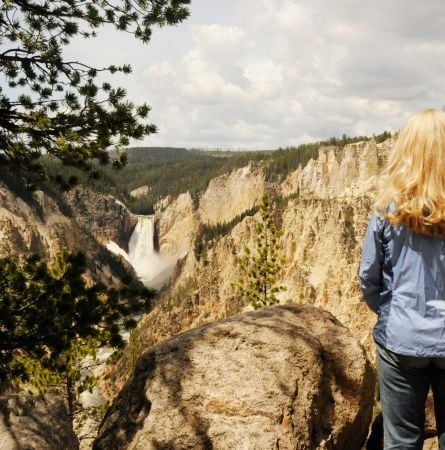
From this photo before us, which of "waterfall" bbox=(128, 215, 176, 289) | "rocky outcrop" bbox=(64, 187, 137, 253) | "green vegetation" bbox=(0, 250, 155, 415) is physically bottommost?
"waterfall" bbox=(128, 215, 176, 289)

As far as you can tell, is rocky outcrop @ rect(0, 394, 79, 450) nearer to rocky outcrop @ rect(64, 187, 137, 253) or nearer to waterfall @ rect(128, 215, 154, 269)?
rocky outcrop @ rect(64, 187, 137, 253)

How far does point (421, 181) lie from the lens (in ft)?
A: 9.01

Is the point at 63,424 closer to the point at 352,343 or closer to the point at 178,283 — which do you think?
the point at 352,343

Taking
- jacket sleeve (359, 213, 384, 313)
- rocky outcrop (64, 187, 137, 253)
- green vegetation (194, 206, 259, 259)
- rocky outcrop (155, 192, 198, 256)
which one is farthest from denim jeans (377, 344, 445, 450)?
rocky outcrop (64, 187, 137, 253)

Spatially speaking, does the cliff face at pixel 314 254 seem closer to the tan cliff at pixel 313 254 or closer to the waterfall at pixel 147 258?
the tan cliff at pixel 313 254

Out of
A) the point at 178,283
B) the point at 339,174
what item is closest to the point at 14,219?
the point at 178,283

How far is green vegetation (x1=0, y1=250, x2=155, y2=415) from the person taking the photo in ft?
20.9

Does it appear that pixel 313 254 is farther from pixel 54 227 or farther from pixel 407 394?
pixel 54 227

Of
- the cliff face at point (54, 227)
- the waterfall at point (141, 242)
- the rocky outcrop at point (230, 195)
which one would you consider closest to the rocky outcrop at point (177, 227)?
the waterfall at point (141, 242)

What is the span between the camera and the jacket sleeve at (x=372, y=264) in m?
3.01

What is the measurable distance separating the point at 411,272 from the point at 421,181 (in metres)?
0.56

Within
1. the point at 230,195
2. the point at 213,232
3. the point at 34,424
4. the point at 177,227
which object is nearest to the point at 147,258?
the point at 177,227

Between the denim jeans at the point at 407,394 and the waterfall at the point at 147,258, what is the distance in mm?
131290

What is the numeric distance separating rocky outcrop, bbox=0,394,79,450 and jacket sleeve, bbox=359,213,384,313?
3520 mm
